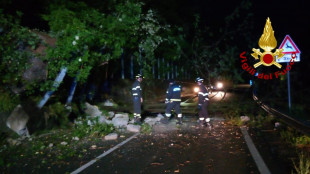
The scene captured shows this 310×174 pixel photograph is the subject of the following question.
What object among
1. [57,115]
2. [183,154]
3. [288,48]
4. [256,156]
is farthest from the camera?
[288,48]

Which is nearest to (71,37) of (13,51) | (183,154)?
(13,51)

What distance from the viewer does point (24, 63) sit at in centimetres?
959

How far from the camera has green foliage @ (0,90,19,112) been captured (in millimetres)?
9469

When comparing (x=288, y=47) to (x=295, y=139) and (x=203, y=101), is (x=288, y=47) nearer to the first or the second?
(x=203, y=101)

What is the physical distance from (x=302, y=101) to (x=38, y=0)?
49.6 ft

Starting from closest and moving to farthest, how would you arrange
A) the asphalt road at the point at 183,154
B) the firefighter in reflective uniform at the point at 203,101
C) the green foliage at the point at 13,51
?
the asphalt road at the point at 183,154
the green foliage at the point at 13,51
the firefighter in reflective uniform at the point at 203,101

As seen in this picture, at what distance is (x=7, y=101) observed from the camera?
9.62 metres

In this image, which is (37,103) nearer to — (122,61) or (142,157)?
(142,157)

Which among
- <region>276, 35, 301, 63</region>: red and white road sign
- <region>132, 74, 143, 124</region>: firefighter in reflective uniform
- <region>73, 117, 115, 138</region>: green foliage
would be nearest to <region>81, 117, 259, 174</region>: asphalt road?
<region>73, 117, 115, 138</region>: green foliage

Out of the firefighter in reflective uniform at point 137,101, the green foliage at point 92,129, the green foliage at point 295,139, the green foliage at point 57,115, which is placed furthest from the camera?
the firefighter in reflective uniform at point 137,101

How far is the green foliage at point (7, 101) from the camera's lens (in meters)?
9.47

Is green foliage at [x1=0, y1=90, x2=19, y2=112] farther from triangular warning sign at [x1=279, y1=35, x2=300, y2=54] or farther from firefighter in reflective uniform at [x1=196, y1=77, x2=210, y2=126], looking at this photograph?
triangular warning sign at [x1=279, y1=35, x2=300, y2=54]

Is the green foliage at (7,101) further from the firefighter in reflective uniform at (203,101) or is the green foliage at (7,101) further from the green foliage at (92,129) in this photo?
the firefighter in reflective uniform at (203,101)

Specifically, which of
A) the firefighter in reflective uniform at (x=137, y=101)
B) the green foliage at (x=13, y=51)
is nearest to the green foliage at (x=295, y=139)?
the firefighter in reflective uniform at (x=137, y=101)
